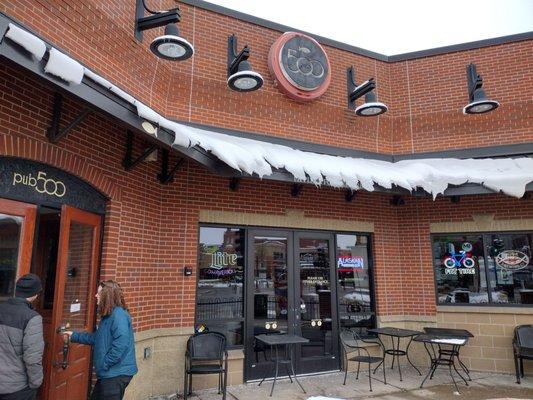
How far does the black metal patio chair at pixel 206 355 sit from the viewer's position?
6.05 metres

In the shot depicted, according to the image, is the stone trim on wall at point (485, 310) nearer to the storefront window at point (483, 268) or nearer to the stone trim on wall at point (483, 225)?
the storefront window at point (483, 268)

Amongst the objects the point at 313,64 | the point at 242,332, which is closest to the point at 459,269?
the point at 242,332

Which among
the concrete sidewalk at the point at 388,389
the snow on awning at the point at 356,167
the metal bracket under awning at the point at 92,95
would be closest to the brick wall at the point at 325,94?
the snow on awning at the point at 356,167

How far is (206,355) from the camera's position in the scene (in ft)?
20.7

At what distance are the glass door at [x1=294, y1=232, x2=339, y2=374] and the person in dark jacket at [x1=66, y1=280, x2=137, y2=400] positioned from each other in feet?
13.5

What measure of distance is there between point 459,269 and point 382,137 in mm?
3125

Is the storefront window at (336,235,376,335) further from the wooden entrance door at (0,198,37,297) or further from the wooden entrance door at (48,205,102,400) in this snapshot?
the wooden entrance door at (0,198,37,297)

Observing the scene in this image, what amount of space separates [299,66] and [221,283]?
447 centimetres

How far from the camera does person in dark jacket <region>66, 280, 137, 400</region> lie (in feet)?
12.5

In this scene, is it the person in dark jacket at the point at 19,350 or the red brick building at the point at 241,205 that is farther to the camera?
the red brick building at the point at 241,205

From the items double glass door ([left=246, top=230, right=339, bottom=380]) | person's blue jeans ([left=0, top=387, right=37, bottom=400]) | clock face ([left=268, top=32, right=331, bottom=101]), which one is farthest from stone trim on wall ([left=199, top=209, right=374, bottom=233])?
person's blue jeans ([left=0, top=387, right=37, bottom=400])

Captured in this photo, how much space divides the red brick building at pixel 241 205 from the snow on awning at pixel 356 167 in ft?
0.69

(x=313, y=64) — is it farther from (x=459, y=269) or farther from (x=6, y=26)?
(x=6, y=26)

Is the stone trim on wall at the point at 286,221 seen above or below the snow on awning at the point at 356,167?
below
